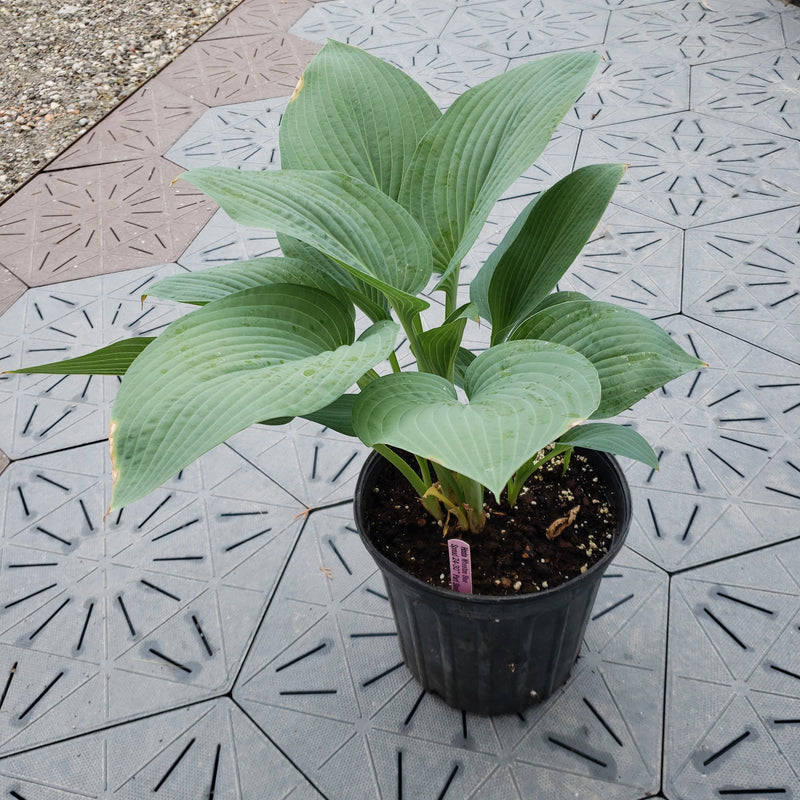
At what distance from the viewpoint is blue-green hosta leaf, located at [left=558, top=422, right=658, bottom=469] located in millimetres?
855

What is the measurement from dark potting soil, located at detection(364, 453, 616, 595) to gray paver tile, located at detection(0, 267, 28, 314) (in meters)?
1.17

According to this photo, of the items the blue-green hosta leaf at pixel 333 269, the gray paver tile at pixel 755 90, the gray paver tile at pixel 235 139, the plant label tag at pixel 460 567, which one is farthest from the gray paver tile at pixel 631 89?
the plant label tag at pixel 460 567

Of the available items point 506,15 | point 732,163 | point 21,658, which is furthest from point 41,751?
point 506,15

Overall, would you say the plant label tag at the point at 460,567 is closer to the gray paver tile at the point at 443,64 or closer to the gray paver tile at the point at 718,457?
the gray paver tile at the point at 718,457

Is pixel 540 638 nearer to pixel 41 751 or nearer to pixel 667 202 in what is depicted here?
pixel 41 751

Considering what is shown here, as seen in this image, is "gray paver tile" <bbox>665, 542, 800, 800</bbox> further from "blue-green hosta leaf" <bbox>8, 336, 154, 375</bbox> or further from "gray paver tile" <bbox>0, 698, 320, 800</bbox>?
"blue-green hosta leaf" <bbox>8, 336, 154, 375</bbox>

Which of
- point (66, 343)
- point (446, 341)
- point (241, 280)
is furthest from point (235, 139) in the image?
point (446, 341)

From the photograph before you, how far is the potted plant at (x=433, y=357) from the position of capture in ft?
2.01

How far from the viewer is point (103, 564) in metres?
1.28

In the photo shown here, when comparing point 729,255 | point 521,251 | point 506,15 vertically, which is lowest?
point 729,255

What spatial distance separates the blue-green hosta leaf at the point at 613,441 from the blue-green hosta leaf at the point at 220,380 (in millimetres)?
278

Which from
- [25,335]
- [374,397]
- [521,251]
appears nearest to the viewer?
[374,397]

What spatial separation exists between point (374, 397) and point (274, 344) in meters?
0.10

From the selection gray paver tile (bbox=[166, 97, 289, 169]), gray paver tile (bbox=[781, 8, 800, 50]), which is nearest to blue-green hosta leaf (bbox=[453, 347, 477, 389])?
gray paver tile (bbox=[166, 97, 289, 169])
